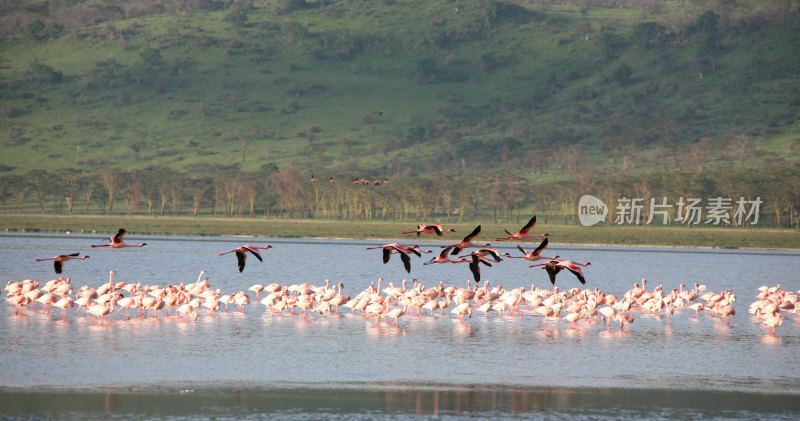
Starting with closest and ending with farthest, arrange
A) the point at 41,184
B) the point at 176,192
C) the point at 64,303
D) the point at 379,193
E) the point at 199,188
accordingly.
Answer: the point at 64,303 < the point at 379,193 < the point at 41,184 < the point at 176,192 < the point at 199,188

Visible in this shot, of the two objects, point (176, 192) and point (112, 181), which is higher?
point (112, 181)

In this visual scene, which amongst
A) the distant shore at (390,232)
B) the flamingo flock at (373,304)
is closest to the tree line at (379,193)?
the distant shore at (390,232)

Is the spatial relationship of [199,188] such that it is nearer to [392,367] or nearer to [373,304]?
[373,304]

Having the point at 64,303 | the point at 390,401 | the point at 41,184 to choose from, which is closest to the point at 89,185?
the point at 41,184

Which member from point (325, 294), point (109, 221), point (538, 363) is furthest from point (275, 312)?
point (109, 221)

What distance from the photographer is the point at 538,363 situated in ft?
75.5

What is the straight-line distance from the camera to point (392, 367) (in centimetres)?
2211

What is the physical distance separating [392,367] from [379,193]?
128469mm

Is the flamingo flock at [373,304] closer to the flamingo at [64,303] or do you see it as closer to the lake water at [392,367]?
the flamingo at [64,303]

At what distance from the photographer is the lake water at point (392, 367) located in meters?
18.2

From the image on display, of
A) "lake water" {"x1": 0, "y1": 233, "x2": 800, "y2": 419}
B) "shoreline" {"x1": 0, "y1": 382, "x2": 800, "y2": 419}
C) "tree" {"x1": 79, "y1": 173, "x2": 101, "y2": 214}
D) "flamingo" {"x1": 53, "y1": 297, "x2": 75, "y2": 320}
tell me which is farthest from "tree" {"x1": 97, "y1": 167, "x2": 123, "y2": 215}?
"shoreline" {"x1": 0, "y1": 382, "x2": 800, "y2": 419}

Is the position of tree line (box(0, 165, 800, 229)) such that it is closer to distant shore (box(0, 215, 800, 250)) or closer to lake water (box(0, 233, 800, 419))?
distant shore (box(0, 215, 800, 250))

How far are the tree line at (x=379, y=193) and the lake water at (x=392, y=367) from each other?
106 meters

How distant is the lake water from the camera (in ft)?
59.8
